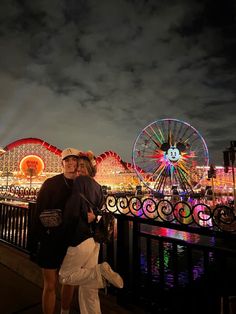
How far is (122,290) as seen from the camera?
8.85 feet

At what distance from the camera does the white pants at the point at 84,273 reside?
6.85 feet

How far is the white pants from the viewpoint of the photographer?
2.09 meters

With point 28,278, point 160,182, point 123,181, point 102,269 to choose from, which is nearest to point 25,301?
point 28,278

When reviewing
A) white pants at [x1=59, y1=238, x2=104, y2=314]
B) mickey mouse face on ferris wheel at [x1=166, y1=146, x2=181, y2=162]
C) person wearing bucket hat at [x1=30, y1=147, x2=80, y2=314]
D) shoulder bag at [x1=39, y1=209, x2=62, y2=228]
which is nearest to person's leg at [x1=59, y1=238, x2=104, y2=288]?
white pants at [x1=59, y1=238, x2=104, y2=314]

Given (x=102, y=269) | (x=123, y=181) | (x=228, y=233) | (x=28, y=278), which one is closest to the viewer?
(x=228, y=233)

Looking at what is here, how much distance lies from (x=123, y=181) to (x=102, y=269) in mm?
59719

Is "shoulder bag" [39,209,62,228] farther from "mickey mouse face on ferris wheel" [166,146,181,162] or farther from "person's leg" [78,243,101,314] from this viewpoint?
"mickey mouse face on ferris wheel" [166,146,181,162]

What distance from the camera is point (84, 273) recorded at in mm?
2092

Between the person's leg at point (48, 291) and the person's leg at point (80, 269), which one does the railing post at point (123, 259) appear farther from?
the person's leg at point (48, 291)

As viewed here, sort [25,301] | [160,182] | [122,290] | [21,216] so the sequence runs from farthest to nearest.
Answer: [160,182]
[21,216]
[25,301]
[122,290]

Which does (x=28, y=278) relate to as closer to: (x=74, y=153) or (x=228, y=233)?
(x=74, y=153)

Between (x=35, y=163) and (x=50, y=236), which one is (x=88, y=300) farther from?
(x=35, y=163)

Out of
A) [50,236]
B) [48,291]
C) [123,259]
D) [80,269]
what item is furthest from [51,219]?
[123,259]

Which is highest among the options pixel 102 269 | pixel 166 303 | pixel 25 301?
pixel 102 269
